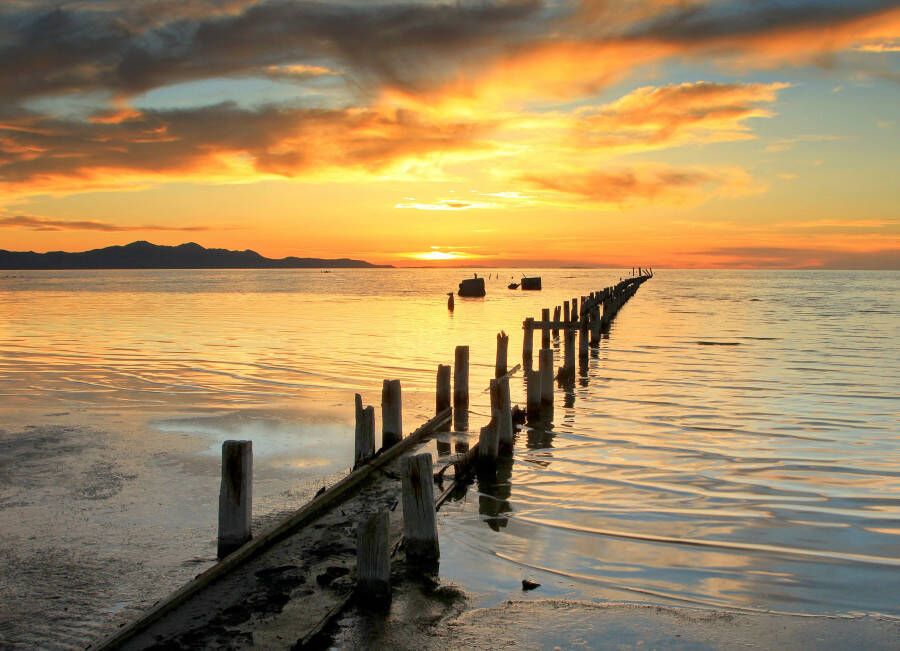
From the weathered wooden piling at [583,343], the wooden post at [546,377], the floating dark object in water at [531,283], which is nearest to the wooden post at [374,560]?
the wooden post at [546,377]

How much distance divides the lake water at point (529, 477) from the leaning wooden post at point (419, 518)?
0.99 feet

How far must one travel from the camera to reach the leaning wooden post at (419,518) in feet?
24.4

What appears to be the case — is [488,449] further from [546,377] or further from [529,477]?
[546,377]

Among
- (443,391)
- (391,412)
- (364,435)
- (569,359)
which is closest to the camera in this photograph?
(364,435)

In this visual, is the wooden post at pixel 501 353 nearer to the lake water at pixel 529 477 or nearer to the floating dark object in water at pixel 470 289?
the lake water at pixel 529 477

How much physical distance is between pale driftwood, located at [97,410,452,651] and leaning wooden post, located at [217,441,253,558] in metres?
0.19

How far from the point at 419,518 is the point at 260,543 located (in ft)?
4.81

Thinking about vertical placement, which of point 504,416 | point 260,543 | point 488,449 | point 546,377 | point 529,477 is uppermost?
point 546,377

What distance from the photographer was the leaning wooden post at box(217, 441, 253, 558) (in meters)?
7.32

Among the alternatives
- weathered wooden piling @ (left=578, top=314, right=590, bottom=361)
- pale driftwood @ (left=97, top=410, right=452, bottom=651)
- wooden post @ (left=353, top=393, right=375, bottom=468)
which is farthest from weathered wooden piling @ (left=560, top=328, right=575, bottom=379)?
wooden post @ (left=353, top=393, right=375, bottom=468)

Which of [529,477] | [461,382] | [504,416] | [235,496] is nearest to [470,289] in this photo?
[461,382]

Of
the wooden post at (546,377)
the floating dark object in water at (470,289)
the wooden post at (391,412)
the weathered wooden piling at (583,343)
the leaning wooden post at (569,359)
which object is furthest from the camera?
the floating dark object in water at (470,289)

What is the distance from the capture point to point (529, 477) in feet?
37.3

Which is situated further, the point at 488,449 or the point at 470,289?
the point at 470,289
